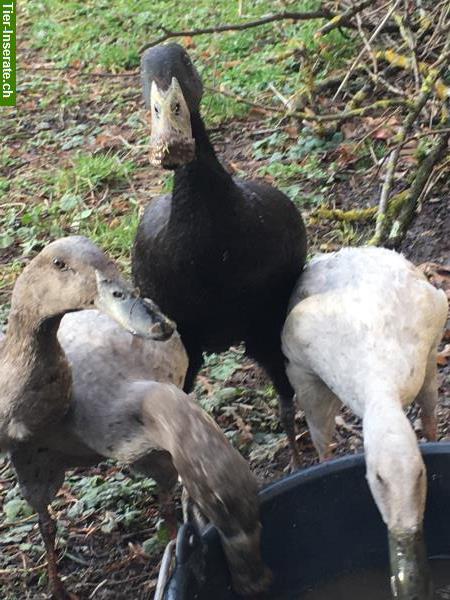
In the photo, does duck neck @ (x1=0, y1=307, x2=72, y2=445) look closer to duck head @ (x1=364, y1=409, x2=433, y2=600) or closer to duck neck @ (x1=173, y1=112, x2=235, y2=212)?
duck neck @ (x1=173, y1=112, x2=235, y2=212)

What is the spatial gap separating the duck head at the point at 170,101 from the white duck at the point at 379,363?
74cm

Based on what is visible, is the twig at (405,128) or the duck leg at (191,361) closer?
the duck leg at (191,361)

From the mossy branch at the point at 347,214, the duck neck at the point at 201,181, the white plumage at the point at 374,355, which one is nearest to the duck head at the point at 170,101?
the duck neck at the point at 201,181

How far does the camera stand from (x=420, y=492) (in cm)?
284

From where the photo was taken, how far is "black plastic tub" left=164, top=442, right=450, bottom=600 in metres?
3.15

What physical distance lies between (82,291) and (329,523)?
1172mm

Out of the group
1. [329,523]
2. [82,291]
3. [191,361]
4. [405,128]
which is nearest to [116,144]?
[405,128]

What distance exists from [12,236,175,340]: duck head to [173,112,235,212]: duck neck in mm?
943

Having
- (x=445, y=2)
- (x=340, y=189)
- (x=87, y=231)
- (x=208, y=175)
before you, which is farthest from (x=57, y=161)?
(x=208, y=175)

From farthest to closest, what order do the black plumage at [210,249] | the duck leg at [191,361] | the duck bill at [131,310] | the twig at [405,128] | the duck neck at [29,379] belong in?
the twig at [405,128] < the duck leg at [191,361] < the black plumage at [210,249] < the duck neck at [29,379] < the duck bill at [131,310]

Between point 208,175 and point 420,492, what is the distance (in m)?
1.50

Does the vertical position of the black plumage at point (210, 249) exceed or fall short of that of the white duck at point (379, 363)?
it exceeds it

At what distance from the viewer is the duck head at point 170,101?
333cm

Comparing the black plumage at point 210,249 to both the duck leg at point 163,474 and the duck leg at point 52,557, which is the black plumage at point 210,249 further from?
the duck leg at point 52,557
